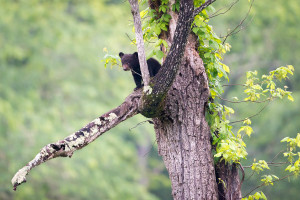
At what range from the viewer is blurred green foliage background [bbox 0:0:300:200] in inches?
626

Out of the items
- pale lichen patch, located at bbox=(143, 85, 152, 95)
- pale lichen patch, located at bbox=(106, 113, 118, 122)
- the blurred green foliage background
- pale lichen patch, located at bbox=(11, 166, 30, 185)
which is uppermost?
the blurred green foliage background

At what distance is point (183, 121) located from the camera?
15.9ft

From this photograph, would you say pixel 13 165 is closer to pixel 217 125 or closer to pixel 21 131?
pixel 21 131

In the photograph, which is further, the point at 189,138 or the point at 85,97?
the point at 85,97

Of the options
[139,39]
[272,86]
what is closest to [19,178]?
[139,39]

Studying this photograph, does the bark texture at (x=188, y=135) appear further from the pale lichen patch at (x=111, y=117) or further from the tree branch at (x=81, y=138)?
the pale lichen patch at (x=111, y=117)

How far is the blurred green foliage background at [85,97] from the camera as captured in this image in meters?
15.9

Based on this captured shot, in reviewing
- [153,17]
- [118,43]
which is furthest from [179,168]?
[118,43]

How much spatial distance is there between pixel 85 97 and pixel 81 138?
14.0 m

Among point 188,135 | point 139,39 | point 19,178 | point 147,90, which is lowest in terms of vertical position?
point 19,178

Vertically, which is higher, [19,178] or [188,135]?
[188,135]

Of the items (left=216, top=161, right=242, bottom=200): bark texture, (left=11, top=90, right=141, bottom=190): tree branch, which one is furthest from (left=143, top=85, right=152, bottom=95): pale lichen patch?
(left=216, top=161, right=242, bottom=200): bark texture

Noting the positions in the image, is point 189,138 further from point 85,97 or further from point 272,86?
point 85,97

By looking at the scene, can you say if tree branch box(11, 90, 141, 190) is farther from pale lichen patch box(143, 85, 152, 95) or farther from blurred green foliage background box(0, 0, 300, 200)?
blurred green foliage background box(0, 0, 300, 200)
